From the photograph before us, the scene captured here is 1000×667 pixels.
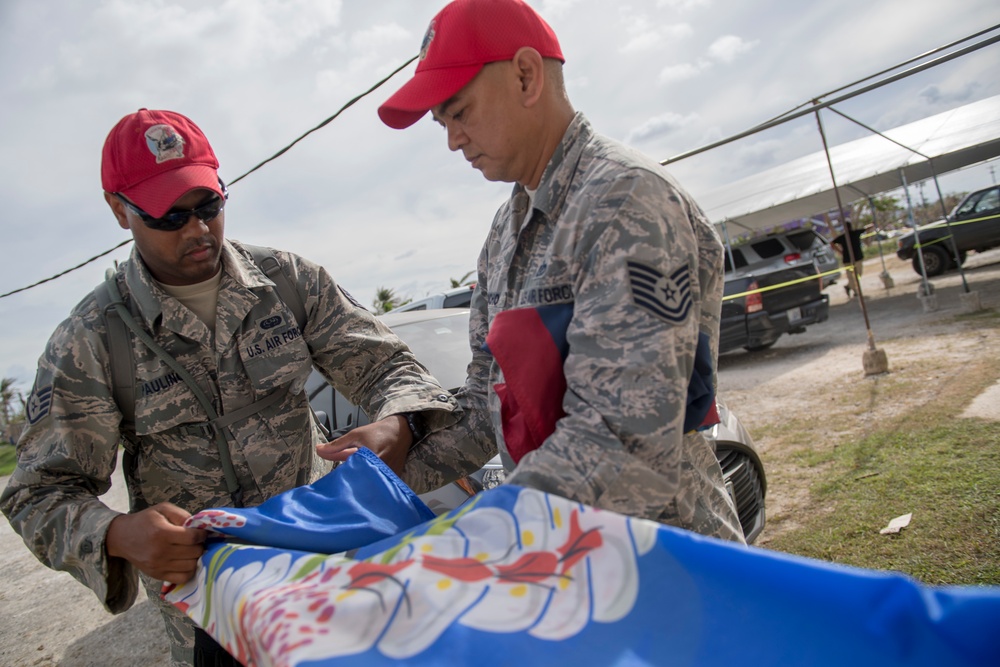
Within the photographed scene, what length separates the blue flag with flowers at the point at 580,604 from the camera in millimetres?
829

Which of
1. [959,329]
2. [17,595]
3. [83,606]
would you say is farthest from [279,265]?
[959,329]

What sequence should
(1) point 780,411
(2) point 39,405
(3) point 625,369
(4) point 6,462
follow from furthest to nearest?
(4) point 6,462
(1) point 780,411
(2) point 39,405
(3) point 625,369

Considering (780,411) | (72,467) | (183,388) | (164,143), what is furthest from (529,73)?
(780,411)

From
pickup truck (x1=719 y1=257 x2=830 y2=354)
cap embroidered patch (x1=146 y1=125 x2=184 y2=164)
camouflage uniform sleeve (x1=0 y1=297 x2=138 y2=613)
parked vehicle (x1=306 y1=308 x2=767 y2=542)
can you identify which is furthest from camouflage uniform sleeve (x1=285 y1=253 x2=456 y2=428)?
pickup truck (x1=719 y1=257 x2=830 y2=354)

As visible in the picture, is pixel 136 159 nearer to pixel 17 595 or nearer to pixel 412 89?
pixel 412 89

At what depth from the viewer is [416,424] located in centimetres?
207

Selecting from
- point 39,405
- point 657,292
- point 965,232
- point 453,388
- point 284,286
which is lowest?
point 965,232

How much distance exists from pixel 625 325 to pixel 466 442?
0.86 m

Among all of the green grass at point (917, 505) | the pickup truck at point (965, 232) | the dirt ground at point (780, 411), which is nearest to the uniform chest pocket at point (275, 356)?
the green grass at point (917, 505)

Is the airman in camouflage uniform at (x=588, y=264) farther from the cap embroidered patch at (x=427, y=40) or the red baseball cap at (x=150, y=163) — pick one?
the red baseball cap at (x=150, y=163)

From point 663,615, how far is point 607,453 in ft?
0.89

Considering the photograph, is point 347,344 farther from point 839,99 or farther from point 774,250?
point 774,250

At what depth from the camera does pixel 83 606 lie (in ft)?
18.3

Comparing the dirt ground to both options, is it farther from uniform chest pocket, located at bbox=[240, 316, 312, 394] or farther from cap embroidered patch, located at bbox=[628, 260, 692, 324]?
cap embroidered patch, located at bbox=[628, 260, 692, 324]
